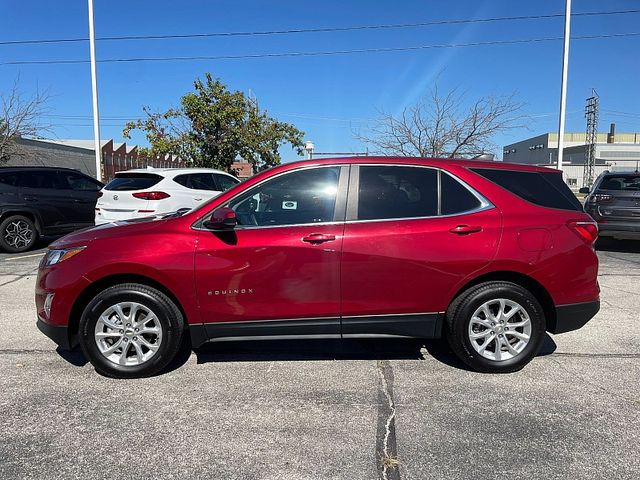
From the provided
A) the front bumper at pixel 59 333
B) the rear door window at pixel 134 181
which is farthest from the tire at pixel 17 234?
the front bumper at pixel 59 333

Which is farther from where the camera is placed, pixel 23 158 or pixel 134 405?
pixel 23 158

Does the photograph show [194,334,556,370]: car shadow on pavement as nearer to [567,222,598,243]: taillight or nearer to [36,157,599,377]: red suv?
[36,157,599,377]: red suv

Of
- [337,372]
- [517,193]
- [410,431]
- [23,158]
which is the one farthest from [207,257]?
[23,158]

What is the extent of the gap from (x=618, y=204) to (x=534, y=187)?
21.5 ft

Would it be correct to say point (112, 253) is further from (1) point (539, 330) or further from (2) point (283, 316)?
(1) point (539, 330)

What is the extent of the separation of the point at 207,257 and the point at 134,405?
117 cm

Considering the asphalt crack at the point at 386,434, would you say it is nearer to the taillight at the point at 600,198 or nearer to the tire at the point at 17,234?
the taillight at the point at 600,198

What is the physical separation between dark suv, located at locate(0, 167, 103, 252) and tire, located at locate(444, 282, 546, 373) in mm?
9231

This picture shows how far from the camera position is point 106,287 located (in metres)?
3.95

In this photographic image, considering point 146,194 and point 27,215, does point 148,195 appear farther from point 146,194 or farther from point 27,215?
point 27,215

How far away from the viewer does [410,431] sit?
3.17 m

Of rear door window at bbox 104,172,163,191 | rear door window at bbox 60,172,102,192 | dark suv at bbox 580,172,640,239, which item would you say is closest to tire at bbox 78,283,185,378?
rear door window at bbox 104,172,163,191

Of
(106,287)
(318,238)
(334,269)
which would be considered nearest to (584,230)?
(334,269)

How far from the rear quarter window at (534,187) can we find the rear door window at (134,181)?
6.31 m
